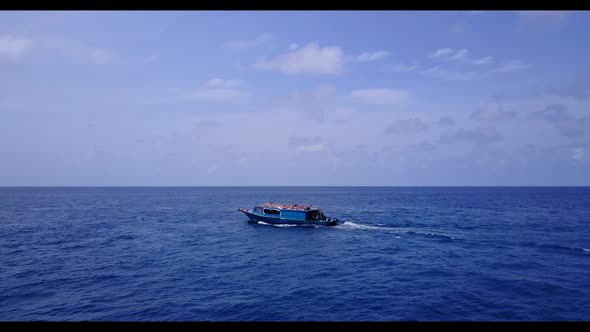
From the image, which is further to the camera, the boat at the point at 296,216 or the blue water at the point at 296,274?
the boat at the point at 296,216

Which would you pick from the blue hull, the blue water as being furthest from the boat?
the blue water

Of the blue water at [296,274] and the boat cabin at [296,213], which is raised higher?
the boat cabin at [296,213]

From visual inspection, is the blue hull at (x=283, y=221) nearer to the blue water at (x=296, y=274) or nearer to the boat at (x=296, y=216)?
the boat at (x=296, y=216)

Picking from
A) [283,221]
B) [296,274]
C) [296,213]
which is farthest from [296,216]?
[296,274]

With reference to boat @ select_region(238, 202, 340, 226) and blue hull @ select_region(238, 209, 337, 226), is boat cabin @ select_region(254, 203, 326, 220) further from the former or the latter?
blue hull @ select_region(238, 209, 337, 226)

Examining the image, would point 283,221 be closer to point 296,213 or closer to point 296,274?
point 296,213

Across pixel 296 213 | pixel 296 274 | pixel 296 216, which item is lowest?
pixel 296 274

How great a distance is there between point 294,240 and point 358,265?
60.5 feet

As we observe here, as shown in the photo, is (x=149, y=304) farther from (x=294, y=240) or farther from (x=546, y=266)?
(x=546, y=266)

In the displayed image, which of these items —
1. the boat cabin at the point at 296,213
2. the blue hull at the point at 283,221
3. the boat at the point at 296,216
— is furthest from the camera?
the boat cabin at the point at 296,213

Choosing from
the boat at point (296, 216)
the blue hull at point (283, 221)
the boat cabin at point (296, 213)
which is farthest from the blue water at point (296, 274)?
the boat cabin at point (296, 213)
